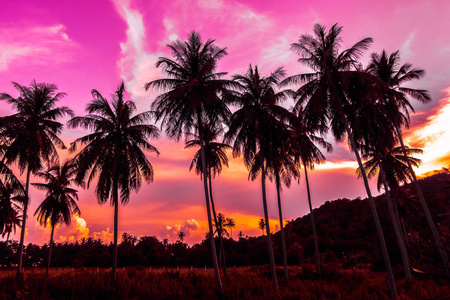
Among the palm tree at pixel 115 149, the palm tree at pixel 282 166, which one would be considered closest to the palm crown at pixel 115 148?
the palm tree at pixel 115 149

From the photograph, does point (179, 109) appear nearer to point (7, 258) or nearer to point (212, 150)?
point (212, 150)

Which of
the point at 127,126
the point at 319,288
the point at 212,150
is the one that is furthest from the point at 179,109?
the point at 319,288

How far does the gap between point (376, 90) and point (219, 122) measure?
10.6 meters

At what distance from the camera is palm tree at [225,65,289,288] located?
65.1 ft

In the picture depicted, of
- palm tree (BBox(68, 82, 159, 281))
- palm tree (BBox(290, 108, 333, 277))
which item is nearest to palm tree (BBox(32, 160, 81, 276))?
palm tree (BBox(68, 82, 159, 281))

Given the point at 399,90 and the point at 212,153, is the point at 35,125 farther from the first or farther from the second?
the point at 399,90

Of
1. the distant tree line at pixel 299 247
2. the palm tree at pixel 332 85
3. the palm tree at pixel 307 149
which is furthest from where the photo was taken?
the distant tree line at pixel 299 247

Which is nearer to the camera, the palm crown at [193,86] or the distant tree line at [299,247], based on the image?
the palm crown at [193,86]

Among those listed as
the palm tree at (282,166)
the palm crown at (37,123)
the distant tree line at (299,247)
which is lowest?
the distant tree line at (299,247)

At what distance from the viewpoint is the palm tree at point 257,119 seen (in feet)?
65.1

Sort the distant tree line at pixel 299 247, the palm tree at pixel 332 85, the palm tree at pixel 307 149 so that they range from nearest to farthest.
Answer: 1. the palm tree at pixel 332 85
2. the palm tree at pixel 307 149
3. the distant tree line at pixel 299 247

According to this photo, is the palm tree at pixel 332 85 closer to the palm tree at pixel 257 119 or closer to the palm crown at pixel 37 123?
the palm tree at pixel 257 119

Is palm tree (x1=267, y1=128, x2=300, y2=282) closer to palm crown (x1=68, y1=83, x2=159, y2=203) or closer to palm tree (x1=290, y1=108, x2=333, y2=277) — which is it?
palm tree (x1=290, y1=108, x2=333, y2=277)

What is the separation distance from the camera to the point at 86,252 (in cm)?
6219
